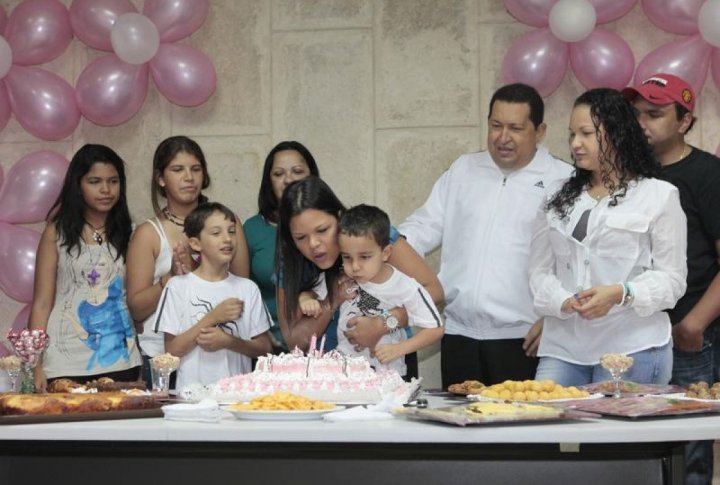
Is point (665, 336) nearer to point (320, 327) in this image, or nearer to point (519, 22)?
point (320, 327)

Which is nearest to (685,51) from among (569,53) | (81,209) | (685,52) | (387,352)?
(685,52)

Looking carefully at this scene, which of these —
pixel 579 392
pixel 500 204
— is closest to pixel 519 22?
pixel 500 204

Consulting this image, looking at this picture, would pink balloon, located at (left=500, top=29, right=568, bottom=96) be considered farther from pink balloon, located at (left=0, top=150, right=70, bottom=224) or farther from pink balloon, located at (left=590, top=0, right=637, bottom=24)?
pink balloon, located at (left=0, top=150, right=70, bottom=224)

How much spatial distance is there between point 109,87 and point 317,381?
222 centimetres

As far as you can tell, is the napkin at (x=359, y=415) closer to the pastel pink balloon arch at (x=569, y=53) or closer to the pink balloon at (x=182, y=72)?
the pastel pink balloon arch at (x=569, y=53)

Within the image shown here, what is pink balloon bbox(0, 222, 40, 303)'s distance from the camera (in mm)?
4422

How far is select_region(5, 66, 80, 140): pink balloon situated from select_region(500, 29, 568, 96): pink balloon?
196 cm

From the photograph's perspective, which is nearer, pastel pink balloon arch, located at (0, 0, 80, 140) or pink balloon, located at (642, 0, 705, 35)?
pink balloon, located at (642, 0, 705, 35)

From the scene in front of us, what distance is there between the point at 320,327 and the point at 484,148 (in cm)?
158

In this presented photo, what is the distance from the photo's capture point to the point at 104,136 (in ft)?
16.3

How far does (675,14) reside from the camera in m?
4.25

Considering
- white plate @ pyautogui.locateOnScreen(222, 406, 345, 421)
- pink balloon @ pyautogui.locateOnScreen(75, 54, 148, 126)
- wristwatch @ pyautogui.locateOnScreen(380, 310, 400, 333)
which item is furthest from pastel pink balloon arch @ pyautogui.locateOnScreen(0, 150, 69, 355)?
white plate @ pyautogui.locateOnScreen(222, 406, 345, 421)

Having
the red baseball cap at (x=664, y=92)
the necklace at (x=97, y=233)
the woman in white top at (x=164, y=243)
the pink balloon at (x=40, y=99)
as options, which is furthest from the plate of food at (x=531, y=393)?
the pink balloon at (x=40, y=99)

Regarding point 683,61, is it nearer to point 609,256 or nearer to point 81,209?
point 609,256
